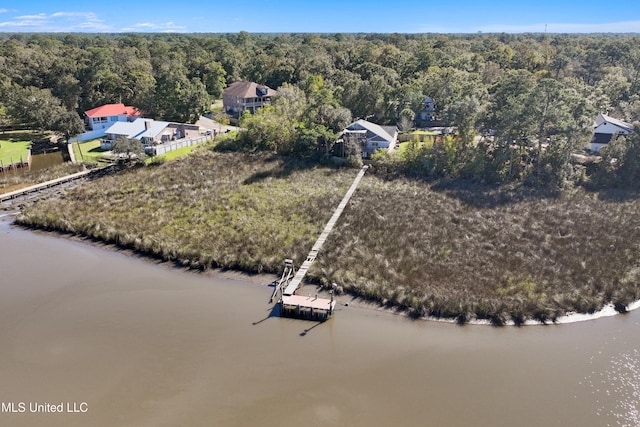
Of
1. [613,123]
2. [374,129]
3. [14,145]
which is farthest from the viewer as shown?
[14,145]

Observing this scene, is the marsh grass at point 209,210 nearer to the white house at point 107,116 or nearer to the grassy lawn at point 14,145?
the grassy lawn at point 14,145

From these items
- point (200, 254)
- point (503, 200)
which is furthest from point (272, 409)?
point (503, 200)

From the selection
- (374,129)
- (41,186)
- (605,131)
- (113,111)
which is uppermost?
(605,131)

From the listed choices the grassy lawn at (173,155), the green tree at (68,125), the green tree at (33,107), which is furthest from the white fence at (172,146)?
the green tree at (33,107)

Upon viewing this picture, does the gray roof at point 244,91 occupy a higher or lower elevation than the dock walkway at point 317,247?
higher

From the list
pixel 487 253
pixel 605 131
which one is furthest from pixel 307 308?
pixel 605 131

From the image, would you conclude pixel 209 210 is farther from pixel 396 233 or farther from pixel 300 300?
pixel 396 233

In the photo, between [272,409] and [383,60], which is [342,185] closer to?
[272,409]
